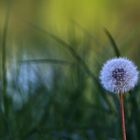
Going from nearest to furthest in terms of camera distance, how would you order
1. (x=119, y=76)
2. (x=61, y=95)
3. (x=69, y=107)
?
1. (x=119, y=76)
2. (x=69, y=107)
3. (x=61, y=95)

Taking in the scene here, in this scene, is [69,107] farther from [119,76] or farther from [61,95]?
[119,76]

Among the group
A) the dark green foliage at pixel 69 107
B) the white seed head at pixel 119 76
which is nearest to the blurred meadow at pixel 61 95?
the dark green foliage at pixel 69 107

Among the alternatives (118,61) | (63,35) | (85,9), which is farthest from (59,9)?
(118,61)

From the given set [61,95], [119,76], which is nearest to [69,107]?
[61,95]

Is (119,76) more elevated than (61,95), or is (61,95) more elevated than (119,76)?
(61,95)

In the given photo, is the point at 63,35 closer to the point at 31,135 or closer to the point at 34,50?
the point at 34,50

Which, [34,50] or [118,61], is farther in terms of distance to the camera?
[34,50]

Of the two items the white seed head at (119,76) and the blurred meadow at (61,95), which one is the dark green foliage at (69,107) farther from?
the white seed head at (119,76)

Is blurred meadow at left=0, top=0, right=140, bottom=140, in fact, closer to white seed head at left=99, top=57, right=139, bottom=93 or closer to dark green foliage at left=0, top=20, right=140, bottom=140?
dark green foliage at left=0, top=20, right=140, bottom=140
